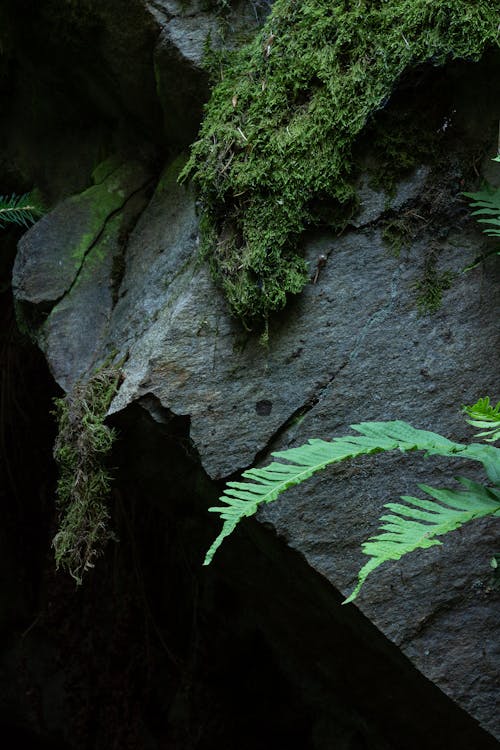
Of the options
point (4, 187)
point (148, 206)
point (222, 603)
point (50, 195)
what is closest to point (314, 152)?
point (148, 206)

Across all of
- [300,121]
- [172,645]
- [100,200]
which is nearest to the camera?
[300,121]

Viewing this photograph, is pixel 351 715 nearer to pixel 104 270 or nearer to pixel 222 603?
pixel 222 603

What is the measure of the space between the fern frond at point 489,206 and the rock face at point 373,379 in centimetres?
7

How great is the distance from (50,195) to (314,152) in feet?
5.06

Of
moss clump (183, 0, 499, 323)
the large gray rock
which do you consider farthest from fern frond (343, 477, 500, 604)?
moss clump (183, 0, 499, 323)

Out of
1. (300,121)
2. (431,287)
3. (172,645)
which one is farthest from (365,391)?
(172,645)

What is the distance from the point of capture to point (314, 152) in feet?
7.57

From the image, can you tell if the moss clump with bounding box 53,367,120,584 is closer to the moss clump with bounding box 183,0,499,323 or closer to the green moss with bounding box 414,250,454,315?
the moss clump with bounding box 183,0,499,323

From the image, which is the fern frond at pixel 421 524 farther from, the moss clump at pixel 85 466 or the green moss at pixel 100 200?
the green moss at pixel 100 200

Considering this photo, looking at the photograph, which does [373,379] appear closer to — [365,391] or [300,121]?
[365,391]

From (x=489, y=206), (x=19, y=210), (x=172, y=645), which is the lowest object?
(x=172, y=645)

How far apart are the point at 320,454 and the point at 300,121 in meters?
1.26

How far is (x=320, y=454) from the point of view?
1.55 meters

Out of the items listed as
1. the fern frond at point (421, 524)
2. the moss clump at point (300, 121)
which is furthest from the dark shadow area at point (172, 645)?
the fern frond at point (421, 524)
